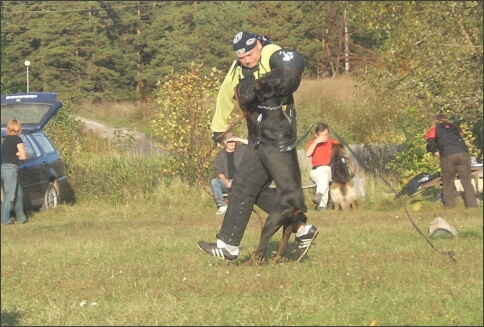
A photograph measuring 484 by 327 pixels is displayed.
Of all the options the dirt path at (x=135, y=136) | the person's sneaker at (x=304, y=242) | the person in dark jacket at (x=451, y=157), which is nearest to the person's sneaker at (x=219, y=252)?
the person's sneaker at (x=304, y=242)

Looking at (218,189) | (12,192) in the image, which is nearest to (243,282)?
(12,192)

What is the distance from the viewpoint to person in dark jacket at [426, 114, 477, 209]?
1537cm

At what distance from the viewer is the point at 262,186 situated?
7809 millimetres

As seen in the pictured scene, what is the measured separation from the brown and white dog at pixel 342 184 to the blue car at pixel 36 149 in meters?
4.87

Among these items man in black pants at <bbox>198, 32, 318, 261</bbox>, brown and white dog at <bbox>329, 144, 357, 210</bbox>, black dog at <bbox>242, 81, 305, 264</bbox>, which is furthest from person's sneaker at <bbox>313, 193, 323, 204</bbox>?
black dog at <bbox>242, 81, 305, 264</bbox>

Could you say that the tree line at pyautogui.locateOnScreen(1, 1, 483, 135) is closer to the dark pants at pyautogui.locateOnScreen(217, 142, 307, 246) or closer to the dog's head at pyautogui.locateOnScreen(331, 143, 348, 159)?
the dog's head at pyautogui.locateOnScreen(331, 143, 348, 159)

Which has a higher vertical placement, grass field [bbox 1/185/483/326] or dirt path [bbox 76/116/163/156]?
grass field [bbox 1/185/483/326]

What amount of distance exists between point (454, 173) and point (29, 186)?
688cm

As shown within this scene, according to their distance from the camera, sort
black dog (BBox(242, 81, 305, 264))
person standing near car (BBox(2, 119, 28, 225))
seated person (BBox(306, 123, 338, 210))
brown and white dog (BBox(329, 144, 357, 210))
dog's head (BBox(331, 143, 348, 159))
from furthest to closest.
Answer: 1. dog's head (BBox(331, 143, 348, 159))
2. seated person (BBox(306, 123, 338, 210))
3. brown and white dog (BBox(329, 144, 357, 210))
4. person standing near car (BBox(2, 119, 28, 225))
5. black dog (BBox(242, 81, 305, 264))

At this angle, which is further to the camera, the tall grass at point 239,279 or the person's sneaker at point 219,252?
the person's sneaker at point 219,252

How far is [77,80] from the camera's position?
31078 mm

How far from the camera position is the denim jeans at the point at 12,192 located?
1420 cm

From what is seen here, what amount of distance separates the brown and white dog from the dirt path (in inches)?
175

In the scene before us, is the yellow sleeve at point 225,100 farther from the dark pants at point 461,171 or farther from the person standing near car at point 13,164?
the dark pants at point 461,171
